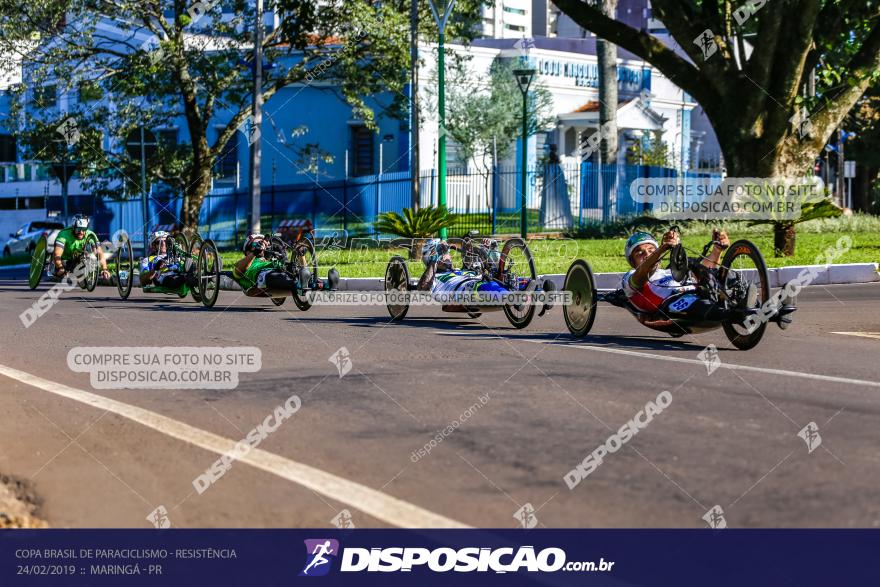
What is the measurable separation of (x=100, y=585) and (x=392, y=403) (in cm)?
315

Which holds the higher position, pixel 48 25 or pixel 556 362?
pixel 48 25

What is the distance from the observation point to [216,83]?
1203 inches

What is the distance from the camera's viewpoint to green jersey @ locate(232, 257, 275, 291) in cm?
1523

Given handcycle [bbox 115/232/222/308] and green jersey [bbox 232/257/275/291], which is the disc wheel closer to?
green jersey [bbox 232/257/275/291]

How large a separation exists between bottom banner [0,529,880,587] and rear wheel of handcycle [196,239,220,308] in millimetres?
11415

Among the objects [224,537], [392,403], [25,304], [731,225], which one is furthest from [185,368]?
[731,225]

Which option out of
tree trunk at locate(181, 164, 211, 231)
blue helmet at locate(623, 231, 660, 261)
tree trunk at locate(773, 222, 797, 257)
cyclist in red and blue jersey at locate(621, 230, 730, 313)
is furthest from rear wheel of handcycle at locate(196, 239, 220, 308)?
tree trunk at locate(181, 164, 211, 231)

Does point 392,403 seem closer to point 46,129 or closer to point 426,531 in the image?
point 426,531

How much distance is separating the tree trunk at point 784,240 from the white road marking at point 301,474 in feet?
52.2

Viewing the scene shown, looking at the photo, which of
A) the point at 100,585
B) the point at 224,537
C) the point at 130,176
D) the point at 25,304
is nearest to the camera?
the point at 100,585

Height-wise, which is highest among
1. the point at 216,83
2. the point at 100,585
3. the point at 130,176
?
the point at 216,83

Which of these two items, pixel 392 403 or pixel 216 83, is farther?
pixel 216 83

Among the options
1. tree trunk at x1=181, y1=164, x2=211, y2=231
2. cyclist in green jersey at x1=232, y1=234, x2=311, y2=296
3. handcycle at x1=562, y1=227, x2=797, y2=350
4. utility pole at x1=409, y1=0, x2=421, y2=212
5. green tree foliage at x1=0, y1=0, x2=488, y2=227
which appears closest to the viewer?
handcycle at x1=562, y1=227, x2=797, y2=350

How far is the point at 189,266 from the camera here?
1708 centimetres
